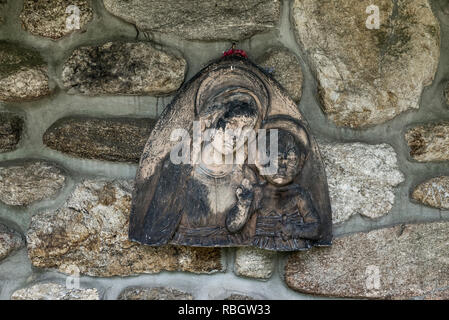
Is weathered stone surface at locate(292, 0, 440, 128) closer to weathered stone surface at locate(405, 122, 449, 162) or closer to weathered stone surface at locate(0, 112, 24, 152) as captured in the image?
weathered stone surface at locate(405, 122, 449, 162)

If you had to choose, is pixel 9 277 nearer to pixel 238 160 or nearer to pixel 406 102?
pixel 238 160

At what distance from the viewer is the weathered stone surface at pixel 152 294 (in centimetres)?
138

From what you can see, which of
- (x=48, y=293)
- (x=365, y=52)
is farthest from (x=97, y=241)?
(x=365, y=52)

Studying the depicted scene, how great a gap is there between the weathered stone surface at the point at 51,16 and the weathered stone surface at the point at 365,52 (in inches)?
21.5

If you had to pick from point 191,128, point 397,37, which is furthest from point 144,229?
point 397,37

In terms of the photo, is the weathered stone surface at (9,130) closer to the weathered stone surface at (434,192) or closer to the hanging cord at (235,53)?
the hanging cord at (235,53)

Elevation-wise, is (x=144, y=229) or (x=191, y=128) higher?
(x=191, y=128)

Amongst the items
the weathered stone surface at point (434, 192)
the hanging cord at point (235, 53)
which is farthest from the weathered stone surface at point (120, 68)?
the weathered stone surface at point (434, 192)

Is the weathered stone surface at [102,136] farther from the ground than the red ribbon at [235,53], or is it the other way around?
the red ribbon at [235,53]

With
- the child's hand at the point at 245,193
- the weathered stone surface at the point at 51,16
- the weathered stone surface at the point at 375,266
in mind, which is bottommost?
the weathered stone surface at the point at 375,266

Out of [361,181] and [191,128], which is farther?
[361,181]

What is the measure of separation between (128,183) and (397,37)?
79cm

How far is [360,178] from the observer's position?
4.62 ft

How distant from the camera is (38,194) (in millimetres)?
1372
